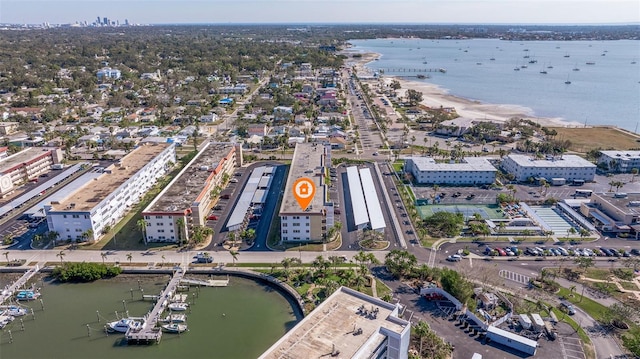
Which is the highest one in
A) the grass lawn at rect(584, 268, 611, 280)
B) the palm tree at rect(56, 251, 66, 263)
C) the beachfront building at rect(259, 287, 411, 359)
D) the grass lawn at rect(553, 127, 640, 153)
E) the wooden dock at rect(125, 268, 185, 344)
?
the beachfront building at rect(259, 287, 411, 359)

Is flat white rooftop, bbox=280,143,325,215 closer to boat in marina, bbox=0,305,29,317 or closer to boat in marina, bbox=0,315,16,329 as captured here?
boat in marina, bbox=0,305,29,317

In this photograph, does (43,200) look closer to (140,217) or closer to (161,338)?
(140,217)

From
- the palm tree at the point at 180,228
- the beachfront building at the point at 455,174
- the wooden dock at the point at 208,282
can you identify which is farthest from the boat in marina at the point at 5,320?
the beachfront building at the point at 455,174

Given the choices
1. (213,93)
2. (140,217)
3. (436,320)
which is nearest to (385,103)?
(213,93)

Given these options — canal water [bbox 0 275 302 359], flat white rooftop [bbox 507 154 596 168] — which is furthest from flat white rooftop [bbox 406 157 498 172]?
canal water [bbox 0 275 302 359]

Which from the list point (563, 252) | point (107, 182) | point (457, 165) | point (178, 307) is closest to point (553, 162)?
point (457, 165)

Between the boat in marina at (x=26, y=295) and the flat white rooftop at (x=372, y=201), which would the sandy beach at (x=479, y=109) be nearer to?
the flat white rooftop at (x=372, y=201)
